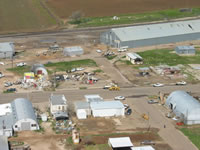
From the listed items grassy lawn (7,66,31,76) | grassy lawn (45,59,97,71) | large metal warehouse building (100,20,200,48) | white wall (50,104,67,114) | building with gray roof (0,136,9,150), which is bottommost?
building with gray roof (0,136,9,150)

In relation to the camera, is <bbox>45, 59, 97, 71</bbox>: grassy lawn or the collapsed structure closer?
the collapsed structure

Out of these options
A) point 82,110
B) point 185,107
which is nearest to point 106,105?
point 82,110

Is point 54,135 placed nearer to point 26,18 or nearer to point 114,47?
point 114,47

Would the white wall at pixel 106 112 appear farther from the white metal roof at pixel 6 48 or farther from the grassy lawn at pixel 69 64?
the white metal roof at pixel 6 48

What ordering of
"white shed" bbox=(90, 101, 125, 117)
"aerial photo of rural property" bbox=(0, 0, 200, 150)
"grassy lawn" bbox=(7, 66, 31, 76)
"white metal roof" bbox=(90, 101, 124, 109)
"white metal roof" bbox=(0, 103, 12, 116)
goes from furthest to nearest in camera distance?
"grassy lawn" bbox=(7, 66, 31, 76)
"white metal roof" bbox=(90, 101, 124, 109)
"white shed" bbox=(90, 101, 125, 117)
"white metal roof" bbox=(0, 103, 12, 116)
"aerial photo of rural property" bbox=(0, 0, 200, 150)

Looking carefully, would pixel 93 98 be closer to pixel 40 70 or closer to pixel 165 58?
pixel 40 70

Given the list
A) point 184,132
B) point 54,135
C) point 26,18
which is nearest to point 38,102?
point 54,135

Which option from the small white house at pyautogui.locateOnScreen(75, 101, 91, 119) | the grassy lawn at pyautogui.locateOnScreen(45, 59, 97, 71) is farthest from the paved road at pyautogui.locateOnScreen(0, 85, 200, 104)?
the grassy lawn at pyautogui.locateOnScreen(45, 59, 97, 71)

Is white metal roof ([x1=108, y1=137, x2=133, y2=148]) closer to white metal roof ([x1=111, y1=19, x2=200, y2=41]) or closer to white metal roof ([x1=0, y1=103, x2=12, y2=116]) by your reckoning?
white metal roof ([x1=0, y1=103, x2=12, y2=116])
